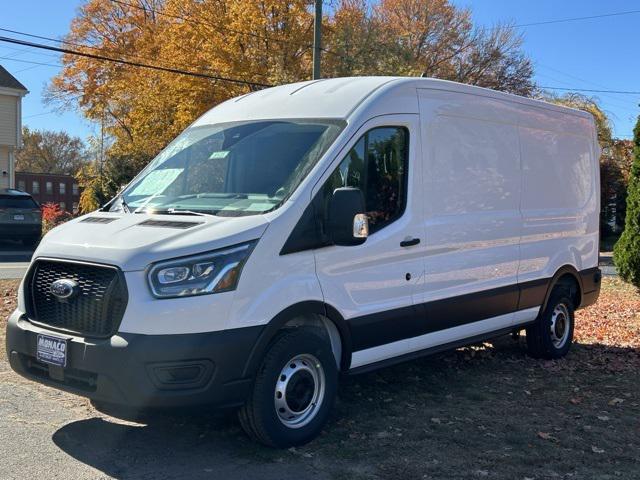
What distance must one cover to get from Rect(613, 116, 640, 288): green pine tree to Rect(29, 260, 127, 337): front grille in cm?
938

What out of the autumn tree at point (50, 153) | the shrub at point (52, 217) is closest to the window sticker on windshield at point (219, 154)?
the shrub at point (52, 217)

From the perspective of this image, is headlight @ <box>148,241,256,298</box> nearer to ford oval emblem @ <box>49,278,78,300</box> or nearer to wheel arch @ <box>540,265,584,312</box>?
ford oval emblem @ <box>49,278,78,300</box>

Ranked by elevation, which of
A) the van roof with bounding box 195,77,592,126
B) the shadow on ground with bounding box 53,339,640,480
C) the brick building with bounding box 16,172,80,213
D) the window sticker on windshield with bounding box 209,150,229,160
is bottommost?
the shadow on ground with bounding box 53,339,640,480

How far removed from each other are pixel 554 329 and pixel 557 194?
1.46 metres

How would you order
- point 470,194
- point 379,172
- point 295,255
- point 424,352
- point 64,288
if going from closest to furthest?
1. point 64,288
2. point 295,255
3. point 379,172
4. point 424,352
5. point 470,194

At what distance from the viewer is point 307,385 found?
4578 millimetres

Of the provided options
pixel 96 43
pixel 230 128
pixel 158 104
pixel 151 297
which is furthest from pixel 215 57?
pixel 151 297

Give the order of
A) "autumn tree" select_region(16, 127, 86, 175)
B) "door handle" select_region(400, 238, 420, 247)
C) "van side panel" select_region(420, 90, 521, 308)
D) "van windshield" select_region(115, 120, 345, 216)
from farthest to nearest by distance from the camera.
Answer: "autumn tree" select_region(16, 127, 86, 175)
"van side panel" select_region(420, 90, 521, 308)
"door handle" select_region(400, 238, 420, 247)
"van windshield" select_region(115, 120, 345, 216)

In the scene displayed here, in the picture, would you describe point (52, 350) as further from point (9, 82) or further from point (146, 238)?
point (9, 82)

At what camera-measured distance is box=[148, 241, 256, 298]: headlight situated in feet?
12.8

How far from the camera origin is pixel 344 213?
4.39 metres

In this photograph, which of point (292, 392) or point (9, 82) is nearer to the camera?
point (292, 392)

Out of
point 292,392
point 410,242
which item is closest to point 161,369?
point 292,392

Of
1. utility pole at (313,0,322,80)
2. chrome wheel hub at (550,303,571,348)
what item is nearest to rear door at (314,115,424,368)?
chrome wheel hub at (550,303,571,348)
